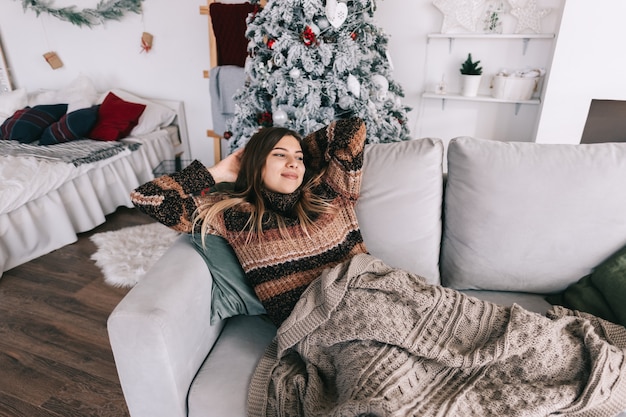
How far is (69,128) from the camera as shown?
9.57ft

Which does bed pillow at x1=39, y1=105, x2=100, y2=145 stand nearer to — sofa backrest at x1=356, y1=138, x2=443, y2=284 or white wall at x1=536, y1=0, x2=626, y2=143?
sofa backrest at x1=356, y1=138, x2=443, y2=284

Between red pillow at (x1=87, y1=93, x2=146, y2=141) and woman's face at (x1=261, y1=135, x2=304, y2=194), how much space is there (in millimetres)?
2215

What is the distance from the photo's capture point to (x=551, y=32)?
2.50 metres

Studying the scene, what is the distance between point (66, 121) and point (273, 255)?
261 cm

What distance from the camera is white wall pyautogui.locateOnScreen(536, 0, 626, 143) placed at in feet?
7.29

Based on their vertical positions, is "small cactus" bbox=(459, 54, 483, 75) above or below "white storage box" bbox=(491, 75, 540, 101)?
above

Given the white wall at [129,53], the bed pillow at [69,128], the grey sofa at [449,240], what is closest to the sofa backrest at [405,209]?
the grey sofa at [449,240]

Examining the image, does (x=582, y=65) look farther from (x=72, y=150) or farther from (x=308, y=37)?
(x=72, y=150)

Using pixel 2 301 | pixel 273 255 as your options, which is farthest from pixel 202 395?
pixel 2 301

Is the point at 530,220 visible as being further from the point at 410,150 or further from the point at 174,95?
the point at 174,95

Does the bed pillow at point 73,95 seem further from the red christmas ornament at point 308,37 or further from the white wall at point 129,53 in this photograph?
the red christmas ornament at point 308,37

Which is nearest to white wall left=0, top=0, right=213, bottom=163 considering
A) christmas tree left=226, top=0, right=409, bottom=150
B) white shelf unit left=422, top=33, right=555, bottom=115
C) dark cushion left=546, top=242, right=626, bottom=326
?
christmas tree left=226, top=0, right=409, bottom=150

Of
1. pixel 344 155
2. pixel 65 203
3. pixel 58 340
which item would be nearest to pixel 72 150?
pixel 65 203

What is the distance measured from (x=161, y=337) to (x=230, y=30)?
2.36 metres
